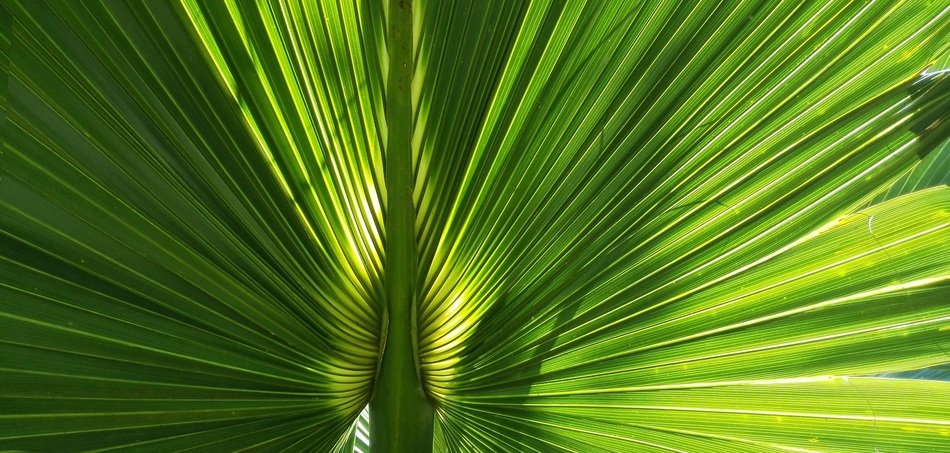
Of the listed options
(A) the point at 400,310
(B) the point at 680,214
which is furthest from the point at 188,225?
(B) the point at 680,214

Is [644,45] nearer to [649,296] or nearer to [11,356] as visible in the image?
[649,296]

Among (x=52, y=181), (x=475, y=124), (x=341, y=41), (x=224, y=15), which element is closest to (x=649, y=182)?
(x=475, y=124)

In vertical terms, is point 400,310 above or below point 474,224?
below

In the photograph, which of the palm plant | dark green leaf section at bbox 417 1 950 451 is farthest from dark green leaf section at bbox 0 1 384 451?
dark green leaf section at bbox 417 1 950 451

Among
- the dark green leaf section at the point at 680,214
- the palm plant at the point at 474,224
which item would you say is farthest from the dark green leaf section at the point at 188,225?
the dark green leaf section at the point at 680,214

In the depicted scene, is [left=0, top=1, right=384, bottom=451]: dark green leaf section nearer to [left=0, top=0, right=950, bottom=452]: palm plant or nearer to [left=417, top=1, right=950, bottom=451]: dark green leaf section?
[left=0, top=0, right=950, bottom=452]: palm plant

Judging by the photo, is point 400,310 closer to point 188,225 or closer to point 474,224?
point 474,224

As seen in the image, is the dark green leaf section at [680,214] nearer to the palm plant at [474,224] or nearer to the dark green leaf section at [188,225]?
the palm plant at [474,224]
